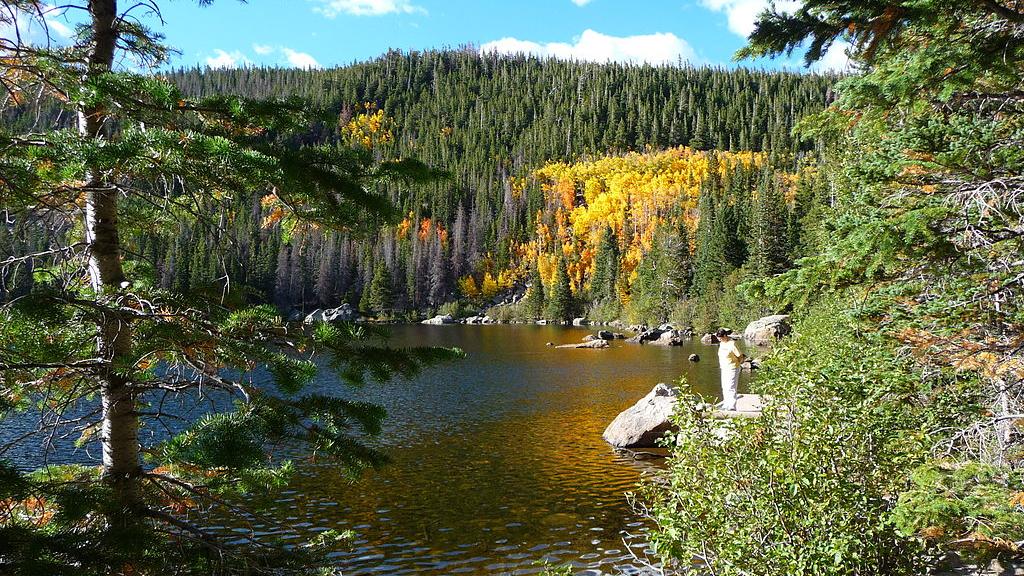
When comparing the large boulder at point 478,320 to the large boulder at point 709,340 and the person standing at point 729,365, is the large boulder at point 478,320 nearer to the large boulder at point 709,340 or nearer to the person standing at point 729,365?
the large boulder at point 709,340

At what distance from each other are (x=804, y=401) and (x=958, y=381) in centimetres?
208

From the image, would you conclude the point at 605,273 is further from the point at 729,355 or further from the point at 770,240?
the point at 729,355

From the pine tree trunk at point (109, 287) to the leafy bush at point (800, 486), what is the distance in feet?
13.4

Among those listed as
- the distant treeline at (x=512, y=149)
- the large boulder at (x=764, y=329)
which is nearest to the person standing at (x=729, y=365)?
the large boulder at (x=764, y=329)

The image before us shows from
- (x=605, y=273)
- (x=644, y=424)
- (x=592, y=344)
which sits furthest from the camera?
(x=605, y=273)

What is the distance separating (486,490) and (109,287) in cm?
1176

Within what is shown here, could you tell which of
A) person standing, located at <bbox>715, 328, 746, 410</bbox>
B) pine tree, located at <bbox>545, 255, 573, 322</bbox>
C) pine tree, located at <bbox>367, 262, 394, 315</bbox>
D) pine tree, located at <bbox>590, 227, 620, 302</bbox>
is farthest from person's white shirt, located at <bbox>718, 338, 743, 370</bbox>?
pine tree, located at <bbox>367, 262, 394, 315</bbox>

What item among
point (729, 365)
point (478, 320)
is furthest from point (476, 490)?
point (478, 320)

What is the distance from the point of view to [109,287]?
14.0ft

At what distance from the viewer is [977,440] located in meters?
6.66

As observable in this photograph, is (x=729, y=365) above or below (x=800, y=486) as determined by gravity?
above

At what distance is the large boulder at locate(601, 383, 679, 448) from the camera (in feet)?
57.1

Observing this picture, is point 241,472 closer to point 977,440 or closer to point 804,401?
point 804,401

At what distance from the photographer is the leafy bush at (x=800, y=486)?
534 centimetres
